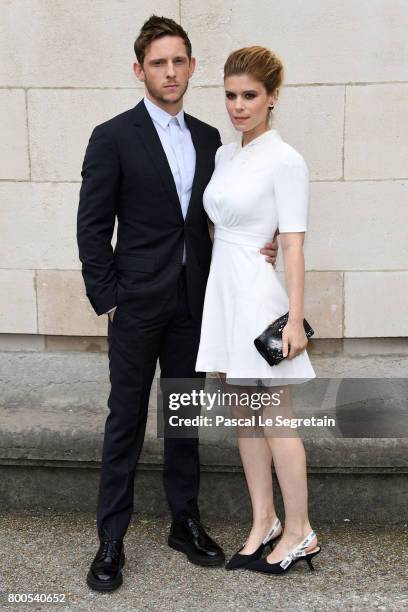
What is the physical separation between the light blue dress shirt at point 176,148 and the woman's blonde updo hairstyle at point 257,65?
1.03 feet

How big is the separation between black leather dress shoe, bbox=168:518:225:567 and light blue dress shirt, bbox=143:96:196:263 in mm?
1229

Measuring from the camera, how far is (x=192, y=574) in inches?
137

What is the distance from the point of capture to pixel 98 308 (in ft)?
10.8

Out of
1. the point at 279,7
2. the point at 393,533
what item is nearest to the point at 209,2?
the point at 279,7

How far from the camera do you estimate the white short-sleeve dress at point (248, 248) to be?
10.3ft

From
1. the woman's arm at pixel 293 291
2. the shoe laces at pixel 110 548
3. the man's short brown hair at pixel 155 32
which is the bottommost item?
the shoe laces at pixel 110 548

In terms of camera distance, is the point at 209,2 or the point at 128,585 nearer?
the point at 128,585

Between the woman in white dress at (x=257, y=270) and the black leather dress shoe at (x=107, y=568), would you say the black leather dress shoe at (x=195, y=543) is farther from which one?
the black leather dress shoe at (x=107, y=568)

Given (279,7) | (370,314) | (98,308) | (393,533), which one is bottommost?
(393,533)

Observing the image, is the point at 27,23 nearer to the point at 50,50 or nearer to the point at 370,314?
the point at 50,50

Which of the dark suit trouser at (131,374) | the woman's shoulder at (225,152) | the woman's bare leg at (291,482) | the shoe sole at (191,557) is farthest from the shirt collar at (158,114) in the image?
the shoe sole at (191,557)

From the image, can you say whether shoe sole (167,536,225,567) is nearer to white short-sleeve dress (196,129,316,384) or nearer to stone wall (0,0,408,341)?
white short-sleeve dress (196,129,316,384)

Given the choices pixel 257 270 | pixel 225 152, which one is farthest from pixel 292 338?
pixel 225 152

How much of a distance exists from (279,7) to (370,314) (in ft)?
6.17
